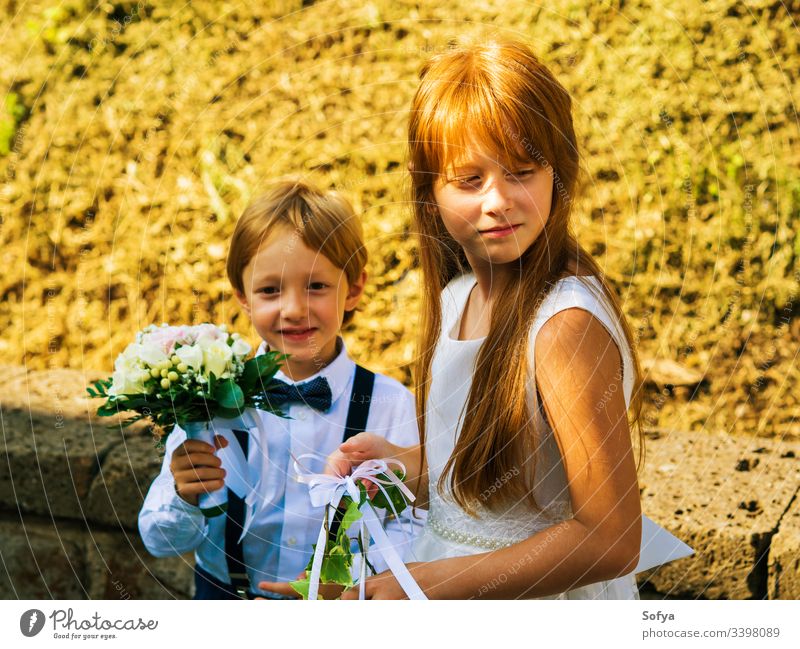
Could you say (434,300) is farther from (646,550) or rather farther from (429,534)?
(646,550)

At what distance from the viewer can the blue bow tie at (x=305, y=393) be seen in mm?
1988

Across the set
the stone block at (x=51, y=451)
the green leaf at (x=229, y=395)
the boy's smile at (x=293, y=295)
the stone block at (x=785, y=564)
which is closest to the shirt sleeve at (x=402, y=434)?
the boy's smile at (x=293, y=295)

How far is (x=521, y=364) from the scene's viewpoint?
4.67 feet

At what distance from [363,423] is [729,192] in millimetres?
1295

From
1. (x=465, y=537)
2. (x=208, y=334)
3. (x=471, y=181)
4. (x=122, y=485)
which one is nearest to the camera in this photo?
(x=471, y=181)

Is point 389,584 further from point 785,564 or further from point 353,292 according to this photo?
point 785,564

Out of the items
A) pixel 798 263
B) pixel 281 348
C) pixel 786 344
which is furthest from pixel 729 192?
pixel 281 348

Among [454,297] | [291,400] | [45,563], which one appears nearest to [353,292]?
[291,400]

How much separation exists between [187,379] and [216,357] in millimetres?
70

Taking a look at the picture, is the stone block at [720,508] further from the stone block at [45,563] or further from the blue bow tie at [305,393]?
the stone block at [45,563]

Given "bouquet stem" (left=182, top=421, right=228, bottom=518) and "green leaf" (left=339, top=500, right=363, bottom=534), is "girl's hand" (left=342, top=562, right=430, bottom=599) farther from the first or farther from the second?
→ "bouquet stem" (left=182, top=421, right=228, bottom=518)

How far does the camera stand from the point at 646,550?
1.72 metres

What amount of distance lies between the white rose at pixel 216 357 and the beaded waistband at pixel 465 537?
0.49m
